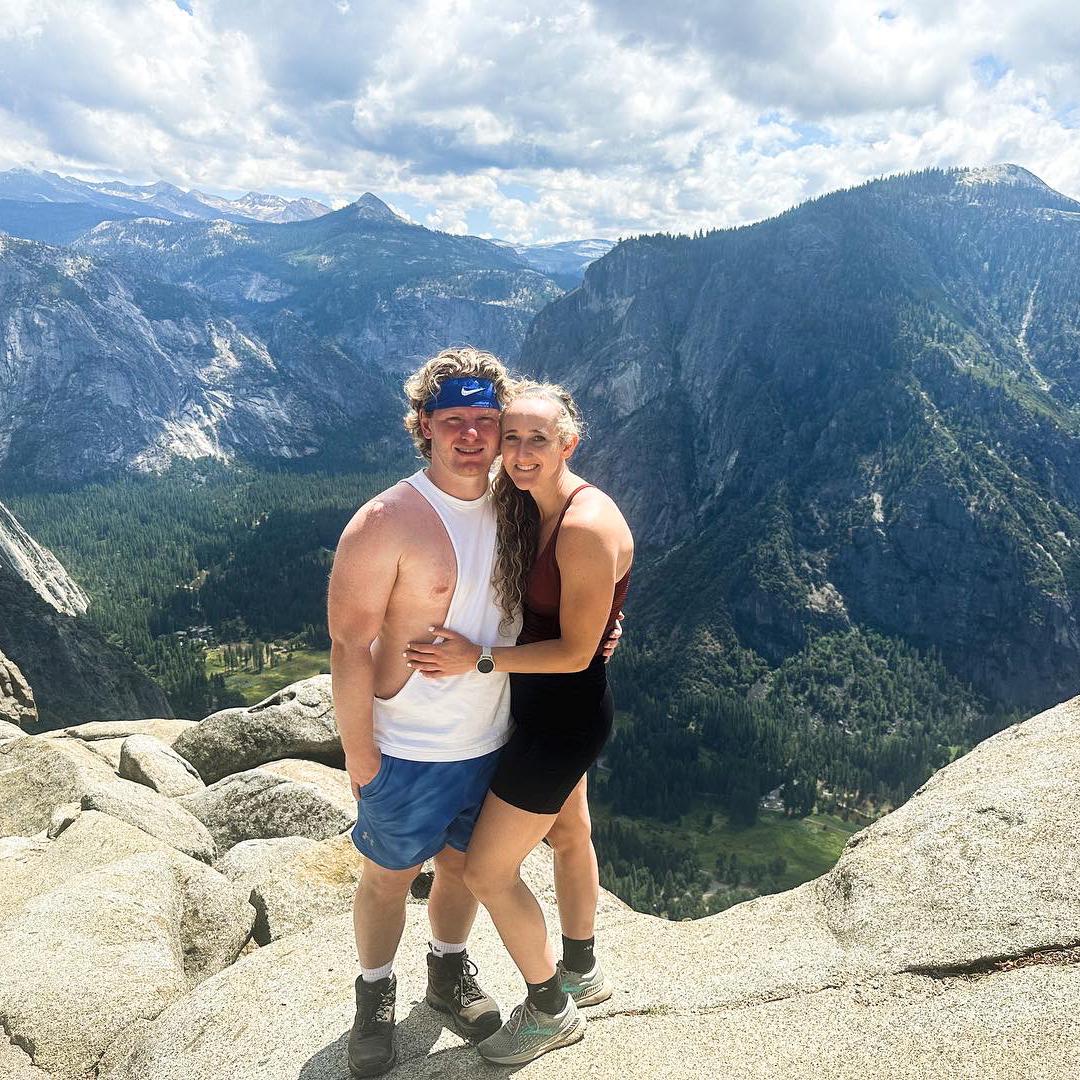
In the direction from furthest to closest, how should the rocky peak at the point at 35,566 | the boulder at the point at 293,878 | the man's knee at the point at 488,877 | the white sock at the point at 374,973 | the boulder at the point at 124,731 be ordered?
the rocky peak at the point at 35,566 → the boulder at the point at 124,731 → the boulder at the point at 293,878 → the white sock at the point at 374,973 → the man's knee at the point at 488,877

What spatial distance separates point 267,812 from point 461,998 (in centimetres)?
955

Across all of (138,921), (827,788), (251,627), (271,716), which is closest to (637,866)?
(827,788)

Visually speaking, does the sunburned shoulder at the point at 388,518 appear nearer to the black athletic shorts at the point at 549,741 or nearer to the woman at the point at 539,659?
the woman at the point at 539,659

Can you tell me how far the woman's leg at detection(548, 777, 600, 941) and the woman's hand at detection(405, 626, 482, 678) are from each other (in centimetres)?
197

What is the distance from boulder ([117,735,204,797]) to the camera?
17.8 m

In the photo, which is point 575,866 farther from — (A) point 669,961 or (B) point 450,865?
(A) point 669,961

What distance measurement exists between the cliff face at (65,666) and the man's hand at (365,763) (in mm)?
59927

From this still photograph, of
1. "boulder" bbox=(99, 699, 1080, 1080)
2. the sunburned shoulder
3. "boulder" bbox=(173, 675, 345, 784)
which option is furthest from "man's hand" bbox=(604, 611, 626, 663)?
"boulder" bbox=(173, 675, 345, 784)

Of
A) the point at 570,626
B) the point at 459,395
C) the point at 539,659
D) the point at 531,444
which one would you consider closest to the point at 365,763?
the point at 539,659

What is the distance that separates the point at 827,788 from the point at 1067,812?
138616 mm

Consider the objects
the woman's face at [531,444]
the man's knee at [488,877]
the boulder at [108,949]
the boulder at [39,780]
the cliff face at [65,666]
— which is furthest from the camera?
the cliff face at [65,666]

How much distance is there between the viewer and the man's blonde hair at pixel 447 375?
6645mm

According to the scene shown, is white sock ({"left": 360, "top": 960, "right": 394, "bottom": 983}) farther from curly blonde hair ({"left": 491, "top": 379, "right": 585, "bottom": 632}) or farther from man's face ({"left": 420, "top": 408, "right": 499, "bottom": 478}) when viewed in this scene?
man's face ({"left": 420, "top": 408, "right": 499, "bottom": 478})

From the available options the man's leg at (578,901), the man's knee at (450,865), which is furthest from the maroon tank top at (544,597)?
the man's knee at (450,865)
